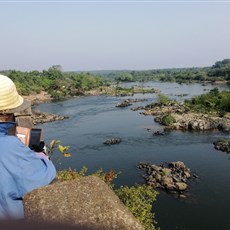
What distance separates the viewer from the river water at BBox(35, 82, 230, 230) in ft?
43.7

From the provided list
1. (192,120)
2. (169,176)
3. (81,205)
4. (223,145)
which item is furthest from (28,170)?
(192,120)

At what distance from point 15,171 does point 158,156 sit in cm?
1896

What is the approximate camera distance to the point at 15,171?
144cm

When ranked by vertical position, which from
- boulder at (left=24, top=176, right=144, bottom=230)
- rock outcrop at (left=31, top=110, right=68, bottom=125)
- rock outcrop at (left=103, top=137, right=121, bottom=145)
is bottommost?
rock outcrop at (left=31, top=110, right=68, bottom=125)

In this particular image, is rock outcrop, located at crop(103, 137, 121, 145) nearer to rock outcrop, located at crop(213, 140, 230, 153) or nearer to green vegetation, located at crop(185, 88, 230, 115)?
rock outcrop, located at crop(213, 140, 230, 153)

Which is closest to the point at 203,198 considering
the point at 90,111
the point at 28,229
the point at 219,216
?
the point at 219,216

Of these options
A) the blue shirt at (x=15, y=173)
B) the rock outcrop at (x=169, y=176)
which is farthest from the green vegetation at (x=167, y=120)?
the blue shirt at (x=15, y=173)

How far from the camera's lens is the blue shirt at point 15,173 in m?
1.44

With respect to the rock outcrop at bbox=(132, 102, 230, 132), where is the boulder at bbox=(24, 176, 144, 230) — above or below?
above

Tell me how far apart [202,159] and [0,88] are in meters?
18.8

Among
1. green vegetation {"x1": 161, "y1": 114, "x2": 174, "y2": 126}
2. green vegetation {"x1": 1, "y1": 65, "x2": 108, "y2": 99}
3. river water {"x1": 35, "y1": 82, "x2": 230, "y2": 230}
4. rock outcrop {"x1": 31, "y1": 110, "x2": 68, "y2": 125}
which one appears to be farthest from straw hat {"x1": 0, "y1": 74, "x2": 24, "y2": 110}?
green vegetation {"x1": 1, "y1": 65, "x2": 108, "y2": 99}

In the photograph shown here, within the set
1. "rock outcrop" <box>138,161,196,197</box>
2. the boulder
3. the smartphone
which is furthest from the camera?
"rock outcrop" <box>138,161,196,197</box>

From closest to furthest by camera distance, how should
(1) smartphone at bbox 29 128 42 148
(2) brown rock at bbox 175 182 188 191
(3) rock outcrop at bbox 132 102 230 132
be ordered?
1. (1) smartphone at bbox 29 128 42 148
2. (2) brown rock at bbox 175 182 188 191
3. (3) rock outcrop at bbox 132 102 230 132

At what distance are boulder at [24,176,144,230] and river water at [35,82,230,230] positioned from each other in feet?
38.1
